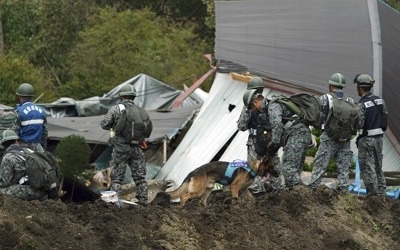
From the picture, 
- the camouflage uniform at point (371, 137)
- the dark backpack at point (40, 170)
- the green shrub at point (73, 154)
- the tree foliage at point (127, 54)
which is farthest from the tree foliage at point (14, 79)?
the dark backpack at point (40, 170)

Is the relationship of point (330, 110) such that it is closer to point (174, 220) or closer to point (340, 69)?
point (174, 220)

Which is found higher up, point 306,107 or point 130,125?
point 306,107

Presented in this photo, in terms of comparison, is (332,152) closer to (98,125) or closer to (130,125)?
(130,125)

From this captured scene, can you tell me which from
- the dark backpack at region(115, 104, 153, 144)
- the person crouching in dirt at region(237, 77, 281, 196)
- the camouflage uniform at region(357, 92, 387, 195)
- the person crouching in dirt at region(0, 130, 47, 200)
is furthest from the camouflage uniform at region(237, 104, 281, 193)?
the person crouching in dirt at region(0, 130, 47, 200)

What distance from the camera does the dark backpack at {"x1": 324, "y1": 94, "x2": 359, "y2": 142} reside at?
13.7 meters

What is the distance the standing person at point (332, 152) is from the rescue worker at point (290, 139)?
306 mm

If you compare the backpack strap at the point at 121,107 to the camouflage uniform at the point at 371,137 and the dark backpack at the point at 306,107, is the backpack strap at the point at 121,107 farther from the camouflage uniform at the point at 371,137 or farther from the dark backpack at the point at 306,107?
the camouflage uniform at the point at 371,137

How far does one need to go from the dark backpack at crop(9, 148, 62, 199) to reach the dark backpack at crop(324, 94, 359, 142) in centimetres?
359

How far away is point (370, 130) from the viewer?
1421cm

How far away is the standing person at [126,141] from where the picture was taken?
46.6 ft

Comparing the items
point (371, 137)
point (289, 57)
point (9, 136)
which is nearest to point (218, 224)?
point (9, 136)

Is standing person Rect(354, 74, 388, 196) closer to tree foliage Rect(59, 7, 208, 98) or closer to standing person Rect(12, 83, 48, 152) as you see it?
standing person Rect(12, 83, 48, 152)

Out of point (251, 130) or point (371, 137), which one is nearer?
point (251, 130)

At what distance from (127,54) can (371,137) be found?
822 inches
